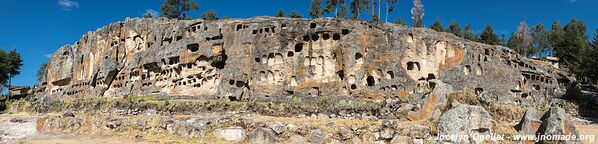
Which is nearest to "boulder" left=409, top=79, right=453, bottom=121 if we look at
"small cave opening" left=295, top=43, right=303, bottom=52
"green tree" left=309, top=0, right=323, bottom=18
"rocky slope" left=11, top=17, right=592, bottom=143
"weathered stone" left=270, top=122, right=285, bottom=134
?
"rocky slope" left=11, top=17, right=592, bottom=143

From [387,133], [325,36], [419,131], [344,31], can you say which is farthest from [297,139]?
[325,36]

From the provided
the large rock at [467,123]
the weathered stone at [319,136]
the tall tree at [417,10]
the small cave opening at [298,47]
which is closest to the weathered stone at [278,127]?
the weathered stone at [319,136]

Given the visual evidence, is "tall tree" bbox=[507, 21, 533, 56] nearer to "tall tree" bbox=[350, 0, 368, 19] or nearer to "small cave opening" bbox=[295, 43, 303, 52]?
"tall tree" bbox=[350, 0, 368, 19]

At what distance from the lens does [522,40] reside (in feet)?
250

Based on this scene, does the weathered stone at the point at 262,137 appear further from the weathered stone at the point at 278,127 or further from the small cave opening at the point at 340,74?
the small cave opening at the point at 340,74

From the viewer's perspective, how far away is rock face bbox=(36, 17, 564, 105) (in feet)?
120

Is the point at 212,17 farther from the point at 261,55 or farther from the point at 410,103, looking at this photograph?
the point at 410,103

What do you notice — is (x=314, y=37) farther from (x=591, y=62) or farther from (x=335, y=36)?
(x=591, y=62)

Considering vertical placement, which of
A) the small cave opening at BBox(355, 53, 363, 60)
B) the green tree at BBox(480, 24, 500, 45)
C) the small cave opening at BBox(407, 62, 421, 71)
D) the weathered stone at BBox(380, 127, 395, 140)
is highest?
the green tree at BBox(480, 24, 500, 45)

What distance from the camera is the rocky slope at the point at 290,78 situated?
2991cm

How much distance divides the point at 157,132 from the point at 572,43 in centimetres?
5336

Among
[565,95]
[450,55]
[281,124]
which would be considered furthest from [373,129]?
[565,95]

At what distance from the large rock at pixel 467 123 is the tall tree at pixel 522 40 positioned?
2264 inches

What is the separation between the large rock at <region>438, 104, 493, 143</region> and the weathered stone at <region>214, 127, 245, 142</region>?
32.8 feet
